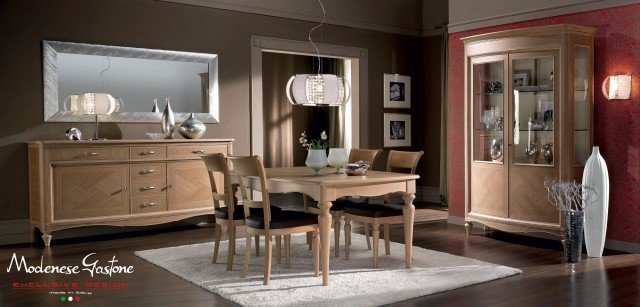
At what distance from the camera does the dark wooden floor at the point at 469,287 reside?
3730mm

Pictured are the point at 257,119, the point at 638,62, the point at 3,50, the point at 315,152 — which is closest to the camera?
the point at 315,152

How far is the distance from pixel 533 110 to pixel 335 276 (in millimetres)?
2509

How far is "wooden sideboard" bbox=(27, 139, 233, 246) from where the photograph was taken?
215 inches

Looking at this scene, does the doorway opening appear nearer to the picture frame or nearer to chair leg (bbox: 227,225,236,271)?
the picture frame

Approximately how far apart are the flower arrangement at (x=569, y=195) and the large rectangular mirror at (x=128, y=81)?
346 cm

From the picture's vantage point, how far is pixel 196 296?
3.83m

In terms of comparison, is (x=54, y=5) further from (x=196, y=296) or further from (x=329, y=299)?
(x=329, y=299)

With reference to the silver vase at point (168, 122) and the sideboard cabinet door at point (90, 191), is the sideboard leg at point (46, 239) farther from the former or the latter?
the silver vase at point (168, 122)

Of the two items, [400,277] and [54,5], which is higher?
[54,5]

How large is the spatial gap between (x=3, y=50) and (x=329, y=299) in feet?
12.5

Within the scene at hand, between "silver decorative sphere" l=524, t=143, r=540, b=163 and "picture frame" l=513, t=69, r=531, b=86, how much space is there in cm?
55

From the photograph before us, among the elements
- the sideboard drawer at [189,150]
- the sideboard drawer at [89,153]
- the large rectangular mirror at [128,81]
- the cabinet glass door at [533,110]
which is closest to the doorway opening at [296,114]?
the large rectangular mirror at [128,81]

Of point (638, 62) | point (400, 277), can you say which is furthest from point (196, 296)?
point (638, 62)

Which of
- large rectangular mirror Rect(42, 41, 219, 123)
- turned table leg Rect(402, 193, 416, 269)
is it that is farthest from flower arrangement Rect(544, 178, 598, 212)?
large rectangular mirror Rect(42, 41, 219, 123)
